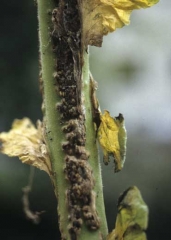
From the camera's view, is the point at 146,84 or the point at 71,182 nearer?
the point at 71,182

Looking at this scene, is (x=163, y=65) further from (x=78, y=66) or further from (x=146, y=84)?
(x=78, y=66)

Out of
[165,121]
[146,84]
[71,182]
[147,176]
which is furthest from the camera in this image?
[146,84]

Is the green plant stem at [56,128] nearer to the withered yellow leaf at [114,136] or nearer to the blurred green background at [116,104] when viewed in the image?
the withered yellow leaf at [114,136]

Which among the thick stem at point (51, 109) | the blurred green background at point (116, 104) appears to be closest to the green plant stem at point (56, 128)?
the thick stem at point (51, 109)

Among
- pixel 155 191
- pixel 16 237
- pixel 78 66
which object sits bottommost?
pixel 16 237

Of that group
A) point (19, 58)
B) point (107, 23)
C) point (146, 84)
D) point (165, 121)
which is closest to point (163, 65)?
point (146, 84)

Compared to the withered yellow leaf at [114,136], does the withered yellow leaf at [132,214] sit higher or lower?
lower

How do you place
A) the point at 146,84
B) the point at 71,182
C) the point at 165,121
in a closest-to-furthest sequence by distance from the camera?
the point at 71,182
the point at 165,121
the point at 146,84

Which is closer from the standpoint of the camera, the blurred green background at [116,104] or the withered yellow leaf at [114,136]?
the withered yellow leaf at [114,136]

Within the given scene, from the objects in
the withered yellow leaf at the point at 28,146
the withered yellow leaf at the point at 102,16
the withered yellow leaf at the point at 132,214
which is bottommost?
the withered yellow leaf at the point at 132,214
